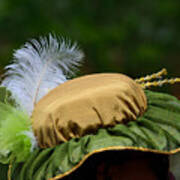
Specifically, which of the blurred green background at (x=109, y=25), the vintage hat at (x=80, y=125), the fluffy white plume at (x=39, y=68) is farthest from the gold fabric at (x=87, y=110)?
the blurred green background at (x=109, y=25)

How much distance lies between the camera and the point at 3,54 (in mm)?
3076

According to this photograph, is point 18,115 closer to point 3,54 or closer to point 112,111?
point 112,111

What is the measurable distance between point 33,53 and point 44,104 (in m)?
0.26

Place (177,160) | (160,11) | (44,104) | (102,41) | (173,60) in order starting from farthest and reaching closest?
(173,60), (102,41), (160,11), (177,160), (44,104)

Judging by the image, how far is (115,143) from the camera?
1507mm

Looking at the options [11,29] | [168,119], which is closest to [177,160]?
[168,119]

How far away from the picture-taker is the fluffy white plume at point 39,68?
71.6 inches

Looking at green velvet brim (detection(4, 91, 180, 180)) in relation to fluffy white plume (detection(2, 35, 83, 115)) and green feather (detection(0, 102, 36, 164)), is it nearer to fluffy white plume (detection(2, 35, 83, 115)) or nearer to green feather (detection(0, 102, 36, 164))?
green feather (detection(0, 102, 36, 164))

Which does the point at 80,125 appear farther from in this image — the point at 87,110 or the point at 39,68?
the point at 39,68

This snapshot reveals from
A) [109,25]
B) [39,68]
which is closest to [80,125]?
[39,68]

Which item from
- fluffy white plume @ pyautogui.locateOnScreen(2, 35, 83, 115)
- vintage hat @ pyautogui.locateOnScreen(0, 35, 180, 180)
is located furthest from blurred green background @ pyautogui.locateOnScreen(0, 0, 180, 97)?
vintage hat @ pyautogui.locateOnScreen(0, 35, 180, 180)

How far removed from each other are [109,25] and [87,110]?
140cm

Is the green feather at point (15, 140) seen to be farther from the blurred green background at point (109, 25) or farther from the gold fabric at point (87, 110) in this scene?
the blurred green background at point (109, 25)

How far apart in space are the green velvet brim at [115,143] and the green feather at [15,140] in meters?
0.03
